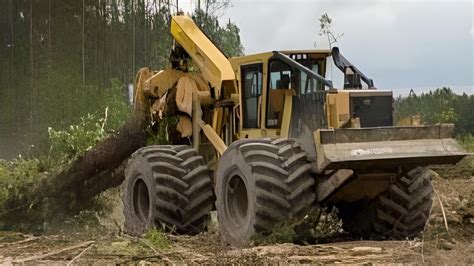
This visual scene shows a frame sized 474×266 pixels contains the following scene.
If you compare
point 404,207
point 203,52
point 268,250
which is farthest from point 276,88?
point 268,250

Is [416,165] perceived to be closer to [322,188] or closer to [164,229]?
[322,188]

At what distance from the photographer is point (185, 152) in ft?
36.7

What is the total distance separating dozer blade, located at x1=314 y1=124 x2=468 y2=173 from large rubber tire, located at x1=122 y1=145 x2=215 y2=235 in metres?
2.49

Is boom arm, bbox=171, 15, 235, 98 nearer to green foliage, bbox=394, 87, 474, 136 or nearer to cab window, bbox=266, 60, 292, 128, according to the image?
cab window, bbox=266, 60, 292, 128

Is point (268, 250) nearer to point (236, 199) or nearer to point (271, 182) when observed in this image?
point (271, 182)

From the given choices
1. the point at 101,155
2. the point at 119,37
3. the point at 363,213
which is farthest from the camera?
the point at 119,37

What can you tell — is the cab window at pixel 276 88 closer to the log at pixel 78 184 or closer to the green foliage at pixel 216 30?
the log at pixel 78 184

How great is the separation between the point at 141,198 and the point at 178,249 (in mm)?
3330

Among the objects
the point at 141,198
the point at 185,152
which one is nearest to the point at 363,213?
the point at 185,152

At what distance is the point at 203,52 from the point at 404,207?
3.86 m

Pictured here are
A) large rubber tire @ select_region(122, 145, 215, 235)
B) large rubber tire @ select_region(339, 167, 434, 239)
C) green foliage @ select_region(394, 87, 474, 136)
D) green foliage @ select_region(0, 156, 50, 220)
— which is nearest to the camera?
large rubber tire @ select_region(339, 167, 434, 239)

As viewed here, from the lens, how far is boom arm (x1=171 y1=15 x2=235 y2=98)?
37.6 feet

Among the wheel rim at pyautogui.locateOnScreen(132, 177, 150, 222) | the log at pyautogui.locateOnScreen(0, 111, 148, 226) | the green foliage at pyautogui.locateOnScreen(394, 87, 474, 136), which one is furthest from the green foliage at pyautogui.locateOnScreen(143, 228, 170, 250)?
the green foliage at pyautogui.locateOnScreen(394, 87, 474, 136)

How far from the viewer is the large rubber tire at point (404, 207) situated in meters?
9.90
